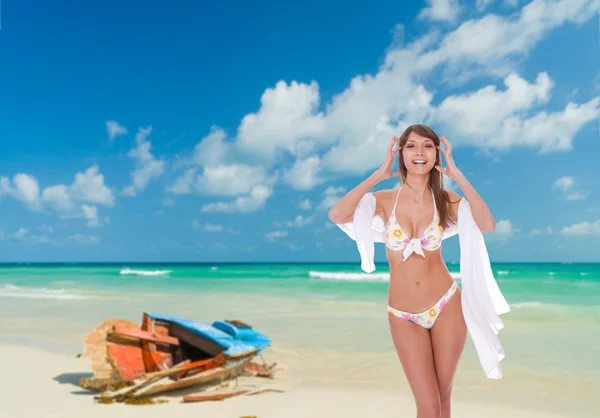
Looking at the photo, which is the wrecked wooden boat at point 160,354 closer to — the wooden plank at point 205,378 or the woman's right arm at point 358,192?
the wooden plank at point 205,378

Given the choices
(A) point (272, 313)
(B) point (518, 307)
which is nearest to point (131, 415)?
(A) point (272, 313)

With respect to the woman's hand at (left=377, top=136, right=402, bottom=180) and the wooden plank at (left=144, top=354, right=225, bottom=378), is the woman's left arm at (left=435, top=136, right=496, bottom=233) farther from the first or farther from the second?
the wooden plank at (left=144, top=354, right=225, bottom=378)

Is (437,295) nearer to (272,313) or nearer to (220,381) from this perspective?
(220,381)

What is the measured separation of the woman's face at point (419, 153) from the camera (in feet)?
10.7

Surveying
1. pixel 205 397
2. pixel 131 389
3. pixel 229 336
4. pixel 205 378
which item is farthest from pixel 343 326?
pixel 131 389

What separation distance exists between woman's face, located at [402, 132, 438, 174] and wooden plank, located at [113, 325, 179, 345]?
5.31 meters

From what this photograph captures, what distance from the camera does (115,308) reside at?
61.7 feet

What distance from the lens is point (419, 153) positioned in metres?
3.27

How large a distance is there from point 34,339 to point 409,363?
10.9 meters

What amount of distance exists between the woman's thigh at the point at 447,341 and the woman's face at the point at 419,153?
32.1 inches

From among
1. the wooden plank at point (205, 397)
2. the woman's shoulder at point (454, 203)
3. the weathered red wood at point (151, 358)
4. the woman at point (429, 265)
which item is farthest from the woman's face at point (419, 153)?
the weathered red wood at point (151, 358)

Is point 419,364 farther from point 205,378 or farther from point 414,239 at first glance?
point 205,378

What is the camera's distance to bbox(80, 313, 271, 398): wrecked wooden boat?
7.10m

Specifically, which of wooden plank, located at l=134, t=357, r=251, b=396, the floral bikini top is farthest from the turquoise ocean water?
the floral bikini top
